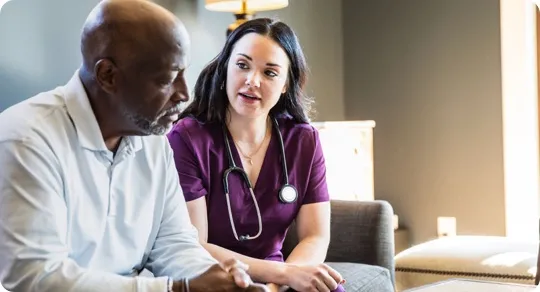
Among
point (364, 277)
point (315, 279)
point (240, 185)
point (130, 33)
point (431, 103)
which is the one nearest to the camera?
point (130, 33)

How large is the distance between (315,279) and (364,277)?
39cm

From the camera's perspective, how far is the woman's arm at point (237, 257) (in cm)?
174

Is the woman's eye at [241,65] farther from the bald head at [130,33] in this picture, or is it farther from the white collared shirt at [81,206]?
the bald head at [130,33]

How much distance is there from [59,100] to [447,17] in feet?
9.73

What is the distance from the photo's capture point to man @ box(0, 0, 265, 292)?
3.70 feet

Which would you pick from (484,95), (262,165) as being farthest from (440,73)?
(262,165)

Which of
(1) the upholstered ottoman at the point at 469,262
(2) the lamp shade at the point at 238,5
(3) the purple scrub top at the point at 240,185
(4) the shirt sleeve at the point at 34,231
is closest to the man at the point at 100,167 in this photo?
(4) the shirt sleeve at the point at 34,231

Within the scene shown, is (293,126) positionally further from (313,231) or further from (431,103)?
(431,103)

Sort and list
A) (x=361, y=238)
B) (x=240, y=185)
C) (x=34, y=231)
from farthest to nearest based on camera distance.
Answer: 1. (x=361, y=238)
2. (x=240, y=185)
3. (x=34, y=231)

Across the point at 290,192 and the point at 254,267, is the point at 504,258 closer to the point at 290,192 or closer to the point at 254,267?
the point at 290,192

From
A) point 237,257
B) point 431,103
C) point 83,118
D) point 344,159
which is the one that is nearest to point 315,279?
point 237,257

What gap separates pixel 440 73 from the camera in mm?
3924

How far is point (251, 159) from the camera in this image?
1.96 m

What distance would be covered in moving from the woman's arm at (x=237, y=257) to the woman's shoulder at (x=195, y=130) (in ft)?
0.53
